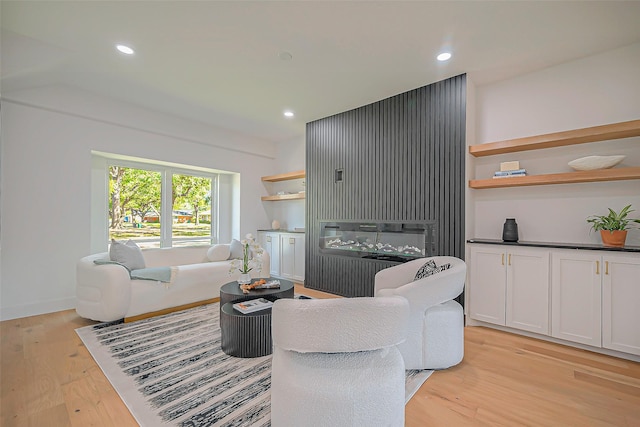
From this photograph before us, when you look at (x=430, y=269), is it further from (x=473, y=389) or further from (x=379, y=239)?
(x=379, y=239)

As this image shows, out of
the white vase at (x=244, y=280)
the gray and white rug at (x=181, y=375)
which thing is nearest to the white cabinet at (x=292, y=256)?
the white vase at (x=244, y=280)

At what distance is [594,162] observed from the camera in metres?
2.63

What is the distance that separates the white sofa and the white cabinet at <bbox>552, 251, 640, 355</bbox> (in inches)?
128

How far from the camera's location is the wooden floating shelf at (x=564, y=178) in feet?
8.05

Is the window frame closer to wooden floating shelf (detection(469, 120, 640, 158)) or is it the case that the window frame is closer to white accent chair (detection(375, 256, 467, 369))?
white accent chair (detection(375, 256, 467, 369))

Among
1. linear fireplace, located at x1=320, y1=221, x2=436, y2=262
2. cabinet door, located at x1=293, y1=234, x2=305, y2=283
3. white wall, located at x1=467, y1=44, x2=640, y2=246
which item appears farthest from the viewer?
cabinet door, located at x1=293, y1=234, x2=305, y2=283

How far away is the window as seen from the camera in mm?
4426

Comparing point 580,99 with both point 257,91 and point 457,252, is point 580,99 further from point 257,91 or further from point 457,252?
point 257,91

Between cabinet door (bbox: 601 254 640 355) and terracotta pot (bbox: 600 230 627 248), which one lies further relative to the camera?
terracotta pot (bbox: 600 230 627 248)

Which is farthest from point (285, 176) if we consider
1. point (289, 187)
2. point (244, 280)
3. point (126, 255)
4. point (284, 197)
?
point (126, 255)

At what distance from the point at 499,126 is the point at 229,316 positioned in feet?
11.7

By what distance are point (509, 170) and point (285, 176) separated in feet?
11.9

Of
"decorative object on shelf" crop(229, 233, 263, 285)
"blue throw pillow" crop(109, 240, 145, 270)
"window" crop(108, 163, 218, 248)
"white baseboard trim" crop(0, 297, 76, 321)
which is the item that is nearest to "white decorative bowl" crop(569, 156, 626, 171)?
"decorative object on shelf" crop(229, 233, 263, 285)

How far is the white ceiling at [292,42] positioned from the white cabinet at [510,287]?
1975 mm
